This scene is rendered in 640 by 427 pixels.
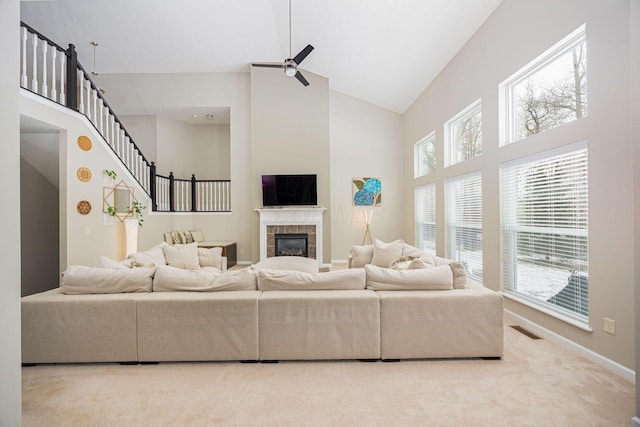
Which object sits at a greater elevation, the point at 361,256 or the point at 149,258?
the point at 149,258

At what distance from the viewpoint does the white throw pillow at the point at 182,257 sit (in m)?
4.57

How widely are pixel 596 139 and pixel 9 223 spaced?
160 inches

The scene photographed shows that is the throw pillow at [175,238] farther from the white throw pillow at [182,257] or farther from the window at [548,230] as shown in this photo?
the window at [548,230]

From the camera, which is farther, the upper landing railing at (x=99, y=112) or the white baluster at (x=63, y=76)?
the white baluster at (x=63, y=76)

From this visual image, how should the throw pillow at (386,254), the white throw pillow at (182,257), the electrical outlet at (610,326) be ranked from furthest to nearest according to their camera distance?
the throw pillow at (386,254) < the white throw pillow at (182,257) < the electrical outlet at (610,326)

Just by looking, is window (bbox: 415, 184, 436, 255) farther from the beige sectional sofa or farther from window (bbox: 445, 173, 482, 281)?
the beige sectional sofa

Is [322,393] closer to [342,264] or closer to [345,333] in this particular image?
[345,333]

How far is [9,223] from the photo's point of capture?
1670 millimetres

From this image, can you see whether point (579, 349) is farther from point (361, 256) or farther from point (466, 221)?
point (361, 256)

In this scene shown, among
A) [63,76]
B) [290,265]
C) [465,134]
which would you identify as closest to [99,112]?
[63,76]

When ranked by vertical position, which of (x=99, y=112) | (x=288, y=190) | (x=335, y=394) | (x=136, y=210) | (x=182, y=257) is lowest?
(x=335, y=394)

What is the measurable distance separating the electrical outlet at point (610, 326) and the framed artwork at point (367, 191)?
18.4ft

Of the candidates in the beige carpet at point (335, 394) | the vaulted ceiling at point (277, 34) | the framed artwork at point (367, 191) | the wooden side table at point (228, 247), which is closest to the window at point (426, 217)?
the framed artwork at point (367, 191)

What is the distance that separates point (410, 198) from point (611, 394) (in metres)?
5.64
